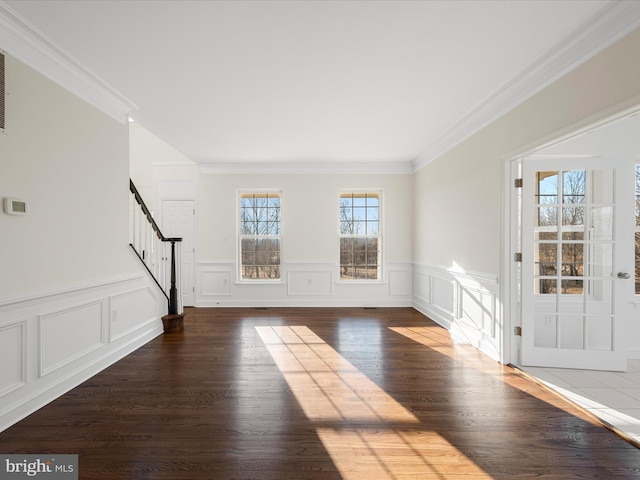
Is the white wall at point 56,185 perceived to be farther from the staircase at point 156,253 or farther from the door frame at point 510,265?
the door frame at point 510,265

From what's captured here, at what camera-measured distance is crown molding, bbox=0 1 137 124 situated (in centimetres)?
210

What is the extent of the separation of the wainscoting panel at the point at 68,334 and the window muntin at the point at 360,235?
3.98 metres

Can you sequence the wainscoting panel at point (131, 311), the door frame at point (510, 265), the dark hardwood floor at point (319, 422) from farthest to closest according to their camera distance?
the wainscoting panel at point (131, 311)
the door frame at point (510, 265)
the dark hardwood floor at point (319, 422)

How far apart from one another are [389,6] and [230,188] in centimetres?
455

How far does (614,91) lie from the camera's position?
2.02 meters

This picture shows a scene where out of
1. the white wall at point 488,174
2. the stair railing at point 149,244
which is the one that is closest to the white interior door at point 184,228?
the stair railing at point 149,244

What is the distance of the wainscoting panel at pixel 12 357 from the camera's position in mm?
2113

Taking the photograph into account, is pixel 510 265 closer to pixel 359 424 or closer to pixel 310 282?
pixel 359 424

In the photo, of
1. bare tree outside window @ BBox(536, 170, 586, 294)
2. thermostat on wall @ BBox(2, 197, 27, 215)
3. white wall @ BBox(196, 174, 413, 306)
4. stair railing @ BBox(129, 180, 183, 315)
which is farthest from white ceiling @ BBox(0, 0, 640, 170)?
white wall @ BBox(196, 174, 413, 306)

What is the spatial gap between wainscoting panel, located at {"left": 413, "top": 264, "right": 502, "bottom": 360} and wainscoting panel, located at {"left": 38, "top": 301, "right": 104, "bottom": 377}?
4022mm

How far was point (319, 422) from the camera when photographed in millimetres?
2191

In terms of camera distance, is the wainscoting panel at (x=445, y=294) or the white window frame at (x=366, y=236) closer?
the wainscoting panel at (x=445, y=294)

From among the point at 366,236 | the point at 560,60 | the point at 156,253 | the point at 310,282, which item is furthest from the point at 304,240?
the point at 560,60

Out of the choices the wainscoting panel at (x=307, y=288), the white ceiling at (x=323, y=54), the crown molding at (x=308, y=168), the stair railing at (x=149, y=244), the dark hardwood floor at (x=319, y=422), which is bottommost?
the dark hardwood floor at (x=319, y=422)
